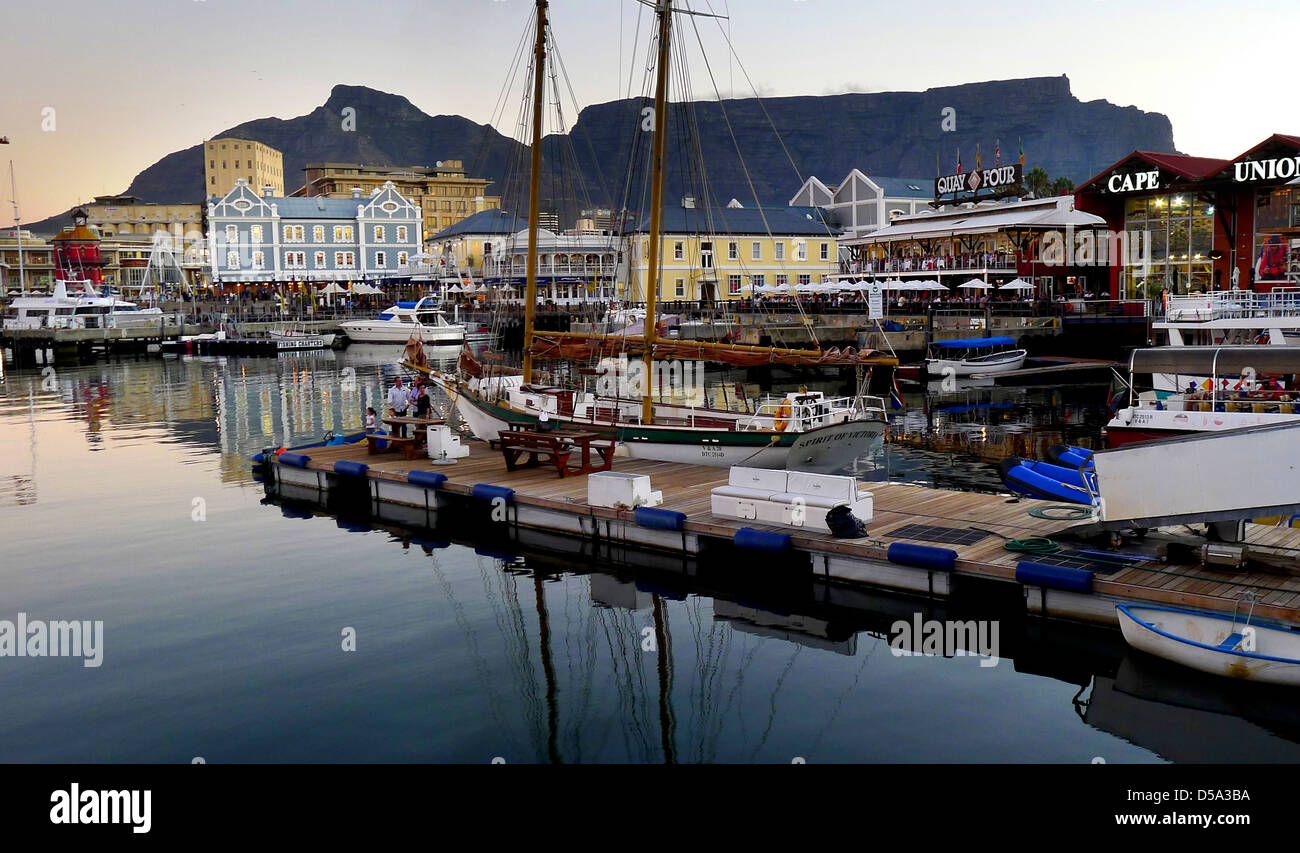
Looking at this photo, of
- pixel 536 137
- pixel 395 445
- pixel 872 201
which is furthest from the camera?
pixel 872 201

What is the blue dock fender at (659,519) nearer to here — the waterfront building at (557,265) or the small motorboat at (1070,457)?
the small motorboat at (1070,457)

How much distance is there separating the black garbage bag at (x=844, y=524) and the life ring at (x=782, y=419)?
616cm

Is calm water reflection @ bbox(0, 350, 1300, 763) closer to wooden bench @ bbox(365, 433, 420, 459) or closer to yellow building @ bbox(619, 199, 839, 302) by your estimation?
wooden bench @ bbox(365, 433, 420, 459)

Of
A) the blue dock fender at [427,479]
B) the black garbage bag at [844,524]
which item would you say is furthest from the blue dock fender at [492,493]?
the black garbage bag at [844,524]

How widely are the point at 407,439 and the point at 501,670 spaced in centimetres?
1330

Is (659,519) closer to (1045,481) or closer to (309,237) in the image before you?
(1045,481)

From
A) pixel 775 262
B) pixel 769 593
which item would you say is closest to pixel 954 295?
pixel 775 262

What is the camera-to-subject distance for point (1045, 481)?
76.9 ft

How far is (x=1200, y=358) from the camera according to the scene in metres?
27.9

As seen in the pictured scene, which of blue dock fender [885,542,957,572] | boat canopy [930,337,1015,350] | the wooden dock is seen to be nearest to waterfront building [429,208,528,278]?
boat canopy [930,337,1015,350]

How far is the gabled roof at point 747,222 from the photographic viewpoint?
88.4 metres

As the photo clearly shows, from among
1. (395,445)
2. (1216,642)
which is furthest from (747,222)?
(1216,642)

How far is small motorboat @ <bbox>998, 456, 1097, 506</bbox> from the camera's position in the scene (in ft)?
75.2
